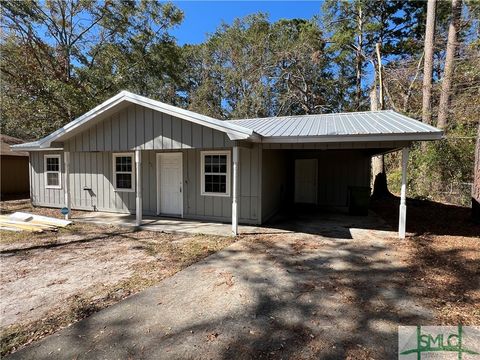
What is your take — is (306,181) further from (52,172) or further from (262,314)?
(52,172)

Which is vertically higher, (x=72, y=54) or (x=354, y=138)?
(x=72, y=54)

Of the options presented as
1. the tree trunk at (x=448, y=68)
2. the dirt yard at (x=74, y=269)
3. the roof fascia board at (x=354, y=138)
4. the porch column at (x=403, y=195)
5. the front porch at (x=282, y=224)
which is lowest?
the dirt yard at (x=74, y=269)

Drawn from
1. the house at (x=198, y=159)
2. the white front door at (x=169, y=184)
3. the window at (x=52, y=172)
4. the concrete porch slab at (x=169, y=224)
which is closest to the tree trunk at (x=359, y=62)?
the house at (x=198, y=159)

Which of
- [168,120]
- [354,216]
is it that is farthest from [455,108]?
[168,120]

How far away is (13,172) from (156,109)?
1356 cm

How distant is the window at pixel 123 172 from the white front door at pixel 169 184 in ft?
3.49

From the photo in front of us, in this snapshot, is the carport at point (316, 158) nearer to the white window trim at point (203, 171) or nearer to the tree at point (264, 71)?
the white window trim at point (203, 171)

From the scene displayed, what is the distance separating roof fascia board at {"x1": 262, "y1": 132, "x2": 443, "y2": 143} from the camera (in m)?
5.51

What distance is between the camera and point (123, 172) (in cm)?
923

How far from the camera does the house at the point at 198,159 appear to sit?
251 inches

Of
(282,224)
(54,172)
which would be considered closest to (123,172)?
(54,172)

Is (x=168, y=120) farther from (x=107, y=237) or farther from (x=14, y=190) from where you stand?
(x=14, y=190)

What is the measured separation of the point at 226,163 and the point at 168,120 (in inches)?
76.4

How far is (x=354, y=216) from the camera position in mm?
9141
